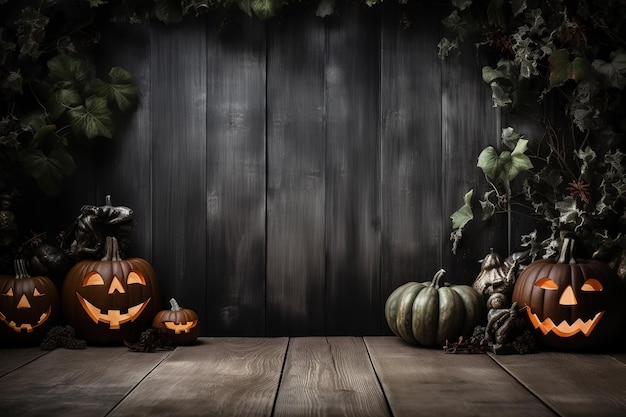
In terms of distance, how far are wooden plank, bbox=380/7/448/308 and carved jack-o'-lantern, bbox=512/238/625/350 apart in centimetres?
51

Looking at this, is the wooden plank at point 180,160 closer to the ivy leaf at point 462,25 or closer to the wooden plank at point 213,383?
the wooden plank at point 213,383

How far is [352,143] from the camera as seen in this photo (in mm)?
3180

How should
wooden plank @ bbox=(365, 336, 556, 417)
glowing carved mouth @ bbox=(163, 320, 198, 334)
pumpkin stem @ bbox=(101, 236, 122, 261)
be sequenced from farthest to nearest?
pumpkin stem @ bbox=(101, 236, 122, 261) < glowing carved mouth @ bbox=(163, 320, 198, 334) < wooden plank @ bbox=(365, 336, 556, 417)

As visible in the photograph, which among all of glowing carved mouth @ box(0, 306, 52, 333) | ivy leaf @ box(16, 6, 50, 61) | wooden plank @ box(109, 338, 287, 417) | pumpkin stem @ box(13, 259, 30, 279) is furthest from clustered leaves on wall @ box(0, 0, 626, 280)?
wooden plank @ box(109, 338, 287, 417)

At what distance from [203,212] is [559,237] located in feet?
4.96

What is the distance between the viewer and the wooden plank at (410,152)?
3.17 meters

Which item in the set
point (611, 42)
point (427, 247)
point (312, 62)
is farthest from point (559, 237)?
point (312, 62)

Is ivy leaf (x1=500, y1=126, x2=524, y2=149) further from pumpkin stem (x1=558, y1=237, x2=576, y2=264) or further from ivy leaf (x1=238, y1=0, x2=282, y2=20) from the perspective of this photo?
ivy leaf (x1=238, y1=0, x2=282, y2=20)

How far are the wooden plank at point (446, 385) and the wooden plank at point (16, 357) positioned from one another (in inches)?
48.1

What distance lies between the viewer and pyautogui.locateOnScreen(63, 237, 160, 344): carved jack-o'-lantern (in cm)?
288

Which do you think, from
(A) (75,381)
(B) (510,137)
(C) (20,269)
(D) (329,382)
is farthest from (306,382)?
(B) (510,137)

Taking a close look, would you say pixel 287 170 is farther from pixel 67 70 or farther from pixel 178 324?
pixel 67 70

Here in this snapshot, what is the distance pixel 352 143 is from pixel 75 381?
152 centimetres

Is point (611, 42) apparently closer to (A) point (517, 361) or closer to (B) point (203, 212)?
(A) point (517, 361)
